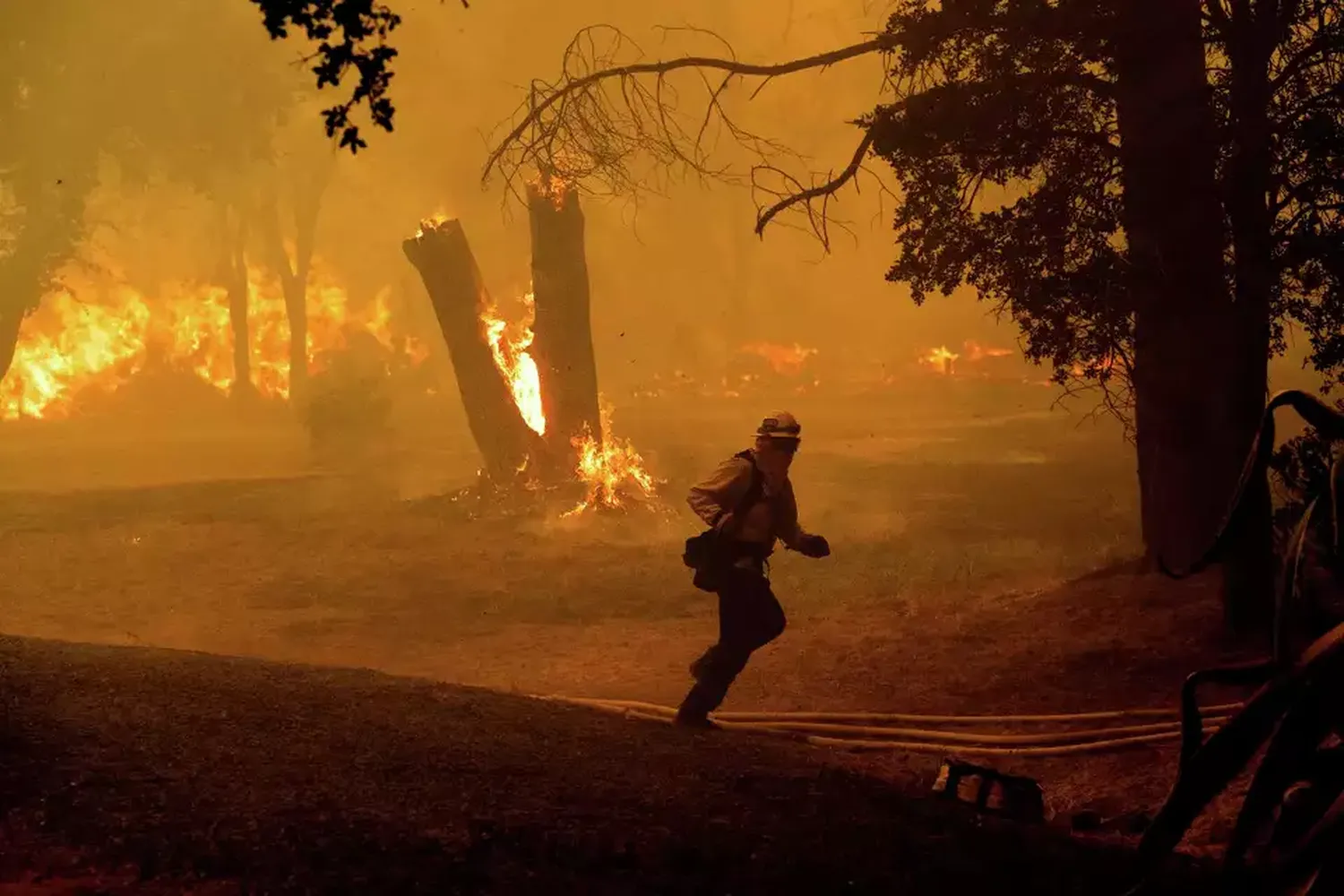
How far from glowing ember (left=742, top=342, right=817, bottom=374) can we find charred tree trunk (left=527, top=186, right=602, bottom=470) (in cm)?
2572

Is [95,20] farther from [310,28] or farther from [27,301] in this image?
[310,28]

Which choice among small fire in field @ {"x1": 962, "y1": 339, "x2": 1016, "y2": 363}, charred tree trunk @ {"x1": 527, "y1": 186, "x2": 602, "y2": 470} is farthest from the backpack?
small fire in field @ {"x1": 962, "y1": 339, "x2": 1016, "y2": 363}

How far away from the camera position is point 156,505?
1945 cm

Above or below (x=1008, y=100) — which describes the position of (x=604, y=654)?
below

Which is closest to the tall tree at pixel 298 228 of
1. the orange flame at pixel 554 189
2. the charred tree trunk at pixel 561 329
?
the charred tree trunk at pixel 561 329

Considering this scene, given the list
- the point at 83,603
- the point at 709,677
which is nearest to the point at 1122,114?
the point at 709,677

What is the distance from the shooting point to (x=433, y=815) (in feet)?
13.3

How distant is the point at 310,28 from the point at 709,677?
14.9 feet

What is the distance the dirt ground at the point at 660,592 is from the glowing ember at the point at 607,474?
21.4 inches

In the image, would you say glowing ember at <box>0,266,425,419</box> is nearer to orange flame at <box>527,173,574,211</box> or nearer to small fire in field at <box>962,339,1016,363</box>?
small fire in field at <box>962,339,1016,363</box>

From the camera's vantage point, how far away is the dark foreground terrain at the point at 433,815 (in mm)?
3605

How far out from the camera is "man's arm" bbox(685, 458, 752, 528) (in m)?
6.80

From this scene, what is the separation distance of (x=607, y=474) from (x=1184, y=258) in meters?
10.9

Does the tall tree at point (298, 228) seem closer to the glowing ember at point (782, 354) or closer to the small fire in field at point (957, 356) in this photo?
the glowing ember at point (782, 354)
